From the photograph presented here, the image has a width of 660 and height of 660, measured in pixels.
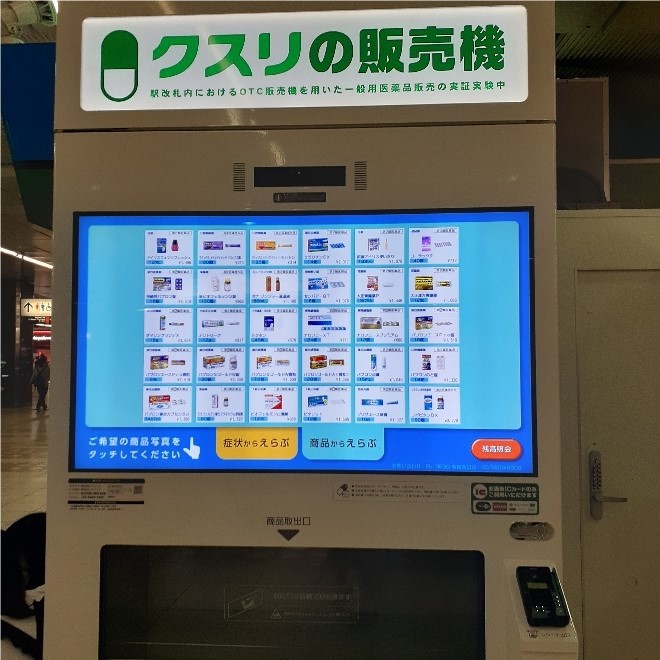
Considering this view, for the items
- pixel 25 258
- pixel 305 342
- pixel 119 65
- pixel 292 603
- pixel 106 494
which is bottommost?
pixel 292 603

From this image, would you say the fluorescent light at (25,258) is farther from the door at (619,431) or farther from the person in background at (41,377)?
the door at (619,431)

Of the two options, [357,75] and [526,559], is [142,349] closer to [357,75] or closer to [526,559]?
[357,75]

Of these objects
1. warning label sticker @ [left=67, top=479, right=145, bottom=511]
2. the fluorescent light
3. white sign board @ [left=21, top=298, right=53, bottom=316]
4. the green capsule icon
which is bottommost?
warning label sticker @ [left=67, top=479, right=145, bottom=511]

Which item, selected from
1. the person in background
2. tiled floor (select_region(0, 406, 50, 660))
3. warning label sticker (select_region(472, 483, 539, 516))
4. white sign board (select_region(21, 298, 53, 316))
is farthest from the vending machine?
white sign board (select_region(21, 298, 53, 316))

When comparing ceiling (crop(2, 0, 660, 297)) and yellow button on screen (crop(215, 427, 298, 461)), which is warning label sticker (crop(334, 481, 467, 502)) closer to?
yellow button on screen (crop(215, 427, 298, 461))

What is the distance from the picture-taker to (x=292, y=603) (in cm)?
191

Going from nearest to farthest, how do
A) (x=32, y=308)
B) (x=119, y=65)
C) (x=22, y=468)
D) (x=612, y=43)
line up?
(x=119, y=65) → (x=612, y=43) → (x=22, y=468) → (x=32, y=308)

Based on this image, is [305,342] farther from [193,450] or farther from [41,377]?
[41,377]

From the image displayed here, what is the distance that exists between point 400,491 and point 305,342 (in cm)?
53

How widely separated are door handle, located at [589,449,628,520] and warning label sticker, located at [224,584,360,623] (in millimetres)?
1465

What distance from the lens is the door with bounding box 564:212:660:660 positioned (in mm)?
2777

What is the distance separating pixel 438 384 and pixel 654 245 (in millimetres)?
1674

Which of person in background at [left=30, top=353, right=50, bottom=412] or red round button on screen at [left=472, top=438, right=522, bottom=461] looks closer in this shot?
red round button on screen at [left=472, top=438, right=522, bottom=461]

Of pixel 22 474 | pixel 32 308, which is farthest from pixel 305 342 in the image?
pixel 32 308
